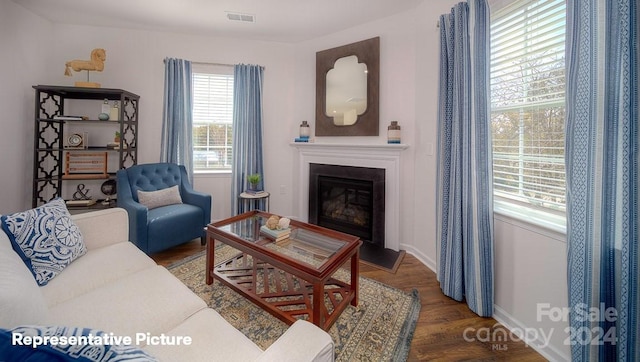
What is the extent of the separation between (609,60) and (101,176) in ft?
14.5

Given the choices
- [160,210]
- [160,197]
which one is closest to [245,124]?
[160,197]

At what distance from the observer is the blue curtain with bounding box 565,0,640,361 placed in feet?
3.32

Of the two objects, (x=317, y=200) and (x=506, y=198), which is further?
(x=317, y=200)

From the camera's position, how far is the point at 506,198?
187 cm

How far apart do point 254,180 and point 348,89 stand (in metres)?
1.75

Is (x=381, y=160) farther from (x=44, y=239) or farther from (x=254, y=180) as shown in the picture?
(x=44, y=239)

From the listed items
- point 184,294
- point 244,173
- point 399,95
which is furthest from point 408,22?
point 184,294

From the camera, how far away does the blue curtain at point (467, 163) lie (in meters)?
1.78

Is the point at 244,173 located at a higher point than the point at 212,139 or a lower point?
lower

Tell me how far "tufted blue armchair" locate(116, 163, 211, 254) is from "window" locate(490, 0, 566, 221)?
294 cm

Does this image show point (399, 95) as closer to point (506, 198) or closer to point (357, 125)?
point (357, 125)

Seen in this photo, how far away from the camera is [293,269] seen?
156 cm

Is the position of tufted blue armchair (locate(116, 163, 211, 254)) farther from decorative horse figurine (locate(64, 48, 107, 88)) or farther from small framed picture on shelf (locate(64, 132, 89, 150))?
decorative horse figurine (locate(64, 48, 107, 88))

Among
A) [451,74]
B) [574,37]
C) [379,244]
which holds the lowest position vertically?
[379,244]
